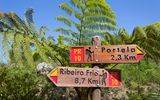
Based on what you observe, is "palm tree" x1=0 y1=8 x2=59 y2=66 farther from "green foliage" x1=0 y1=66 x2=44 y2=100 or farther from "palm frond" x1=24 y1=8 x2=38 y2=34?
"green foliage" x1=0 y1=66 x2=44 y2=100

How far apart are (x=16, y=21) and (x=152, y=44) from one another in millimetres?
3489

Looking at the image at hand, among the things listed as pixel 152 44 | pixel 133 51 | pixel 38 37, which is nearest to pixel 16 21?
pixel 38 37

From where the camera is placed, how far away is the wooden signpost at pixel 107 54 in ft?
13.6

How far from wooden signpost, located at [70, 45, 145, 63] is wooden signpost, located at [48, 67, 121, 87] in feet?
0.44

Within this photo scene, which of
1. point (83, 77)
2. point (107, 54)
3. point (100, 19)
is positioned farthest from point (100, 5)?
point (83, 77)

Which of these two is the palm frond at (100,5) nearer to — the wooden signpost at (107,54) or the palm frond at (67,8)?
the palm frond at (67,8)

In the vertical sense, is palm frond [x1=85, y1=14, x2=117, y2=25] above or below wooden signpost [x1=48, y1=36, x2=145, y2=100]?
above

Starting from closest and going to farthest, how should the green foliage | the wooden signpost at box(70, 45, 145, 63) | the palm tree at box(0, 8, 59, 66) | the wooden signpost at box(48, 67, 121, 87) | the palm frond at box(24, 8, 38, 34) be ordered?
1. the wooden signpost at box(48, 67, 121, 87)
2. the wooden signpost at box(70, 45, 145, 63)
3. the palm tree at box(0, 8, 59, 66)
4. the palm frond at box(24, 8, 38, 34)
5. the green foliage

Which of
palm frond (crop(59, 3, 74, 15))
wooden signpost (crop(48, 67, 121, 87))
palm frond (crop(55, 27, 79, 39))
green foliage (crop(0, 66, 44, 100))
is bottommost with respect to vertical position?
wooden signpost (crop(48, 67, 121, 87))

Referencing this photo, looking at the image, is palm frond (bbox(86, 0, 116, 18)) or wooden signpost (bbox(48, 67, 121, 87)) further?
palm frond (bbox(86, 0, 116, 18))

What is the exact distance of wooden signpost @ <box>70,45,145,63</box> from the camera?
414 centimetres

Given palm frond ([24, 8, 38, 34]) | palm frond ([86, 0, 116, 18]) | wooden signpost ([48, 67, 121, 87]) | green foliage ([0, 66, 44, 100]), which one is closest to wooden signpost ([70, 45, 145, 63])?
wooden signpost ([48, 67, 121, 87])

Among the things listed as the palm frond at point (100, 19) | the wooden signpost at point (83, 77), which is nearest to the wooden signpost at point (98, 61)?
the wooden signpost at point (83, 77)

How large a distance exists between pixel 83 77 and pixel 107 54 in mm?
404
